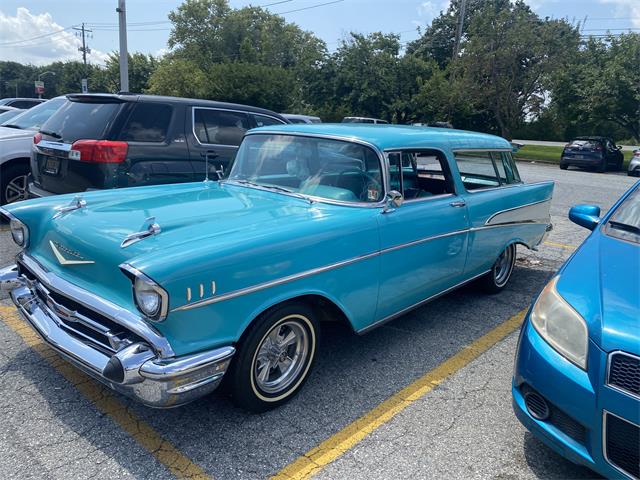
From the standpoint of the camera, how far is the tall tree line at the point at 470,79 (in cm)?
2408

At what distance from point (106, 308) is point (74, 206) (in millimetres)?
1106

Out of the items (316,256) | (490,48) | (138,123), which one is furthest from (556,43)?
(316,256)

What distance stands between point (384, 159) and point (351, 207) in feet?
1.52

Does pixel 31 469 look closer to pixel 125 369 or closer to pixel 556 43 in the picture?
pixel 125 369

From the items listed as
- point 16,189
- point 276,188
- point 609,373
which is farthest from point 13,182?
point 609,373

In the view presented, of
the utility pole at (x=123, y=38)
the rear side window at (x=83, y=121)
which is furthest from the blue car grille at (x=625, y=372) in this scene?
the utility pole at (x=123, y=38)

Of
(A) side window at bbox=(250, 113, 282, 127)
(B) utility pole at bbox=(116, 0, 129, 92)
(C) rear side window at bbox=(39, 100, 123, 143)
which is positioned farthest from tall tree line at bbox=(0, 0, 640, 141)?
(C) rear side window at bbox=(39, 100, 123, 143)

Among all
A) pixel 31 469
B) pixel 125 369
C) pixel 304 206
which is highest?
pixel 304 206

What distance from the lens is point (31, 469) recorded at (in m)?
2.30

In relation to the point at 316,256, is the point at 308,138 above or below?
above

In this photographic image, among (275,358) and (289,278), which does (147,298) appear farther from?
(275,358)

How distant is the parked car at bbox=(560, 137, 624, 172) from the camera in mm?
20672

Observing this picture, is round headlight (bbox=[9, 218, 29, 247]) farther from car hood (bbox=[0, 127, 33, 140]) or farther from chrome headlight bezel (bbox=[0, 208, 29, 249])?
car hood (bbox=[0, 127, 33, 140])

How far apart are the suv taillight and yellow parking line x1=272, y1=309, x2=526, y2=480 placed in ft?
12.9
